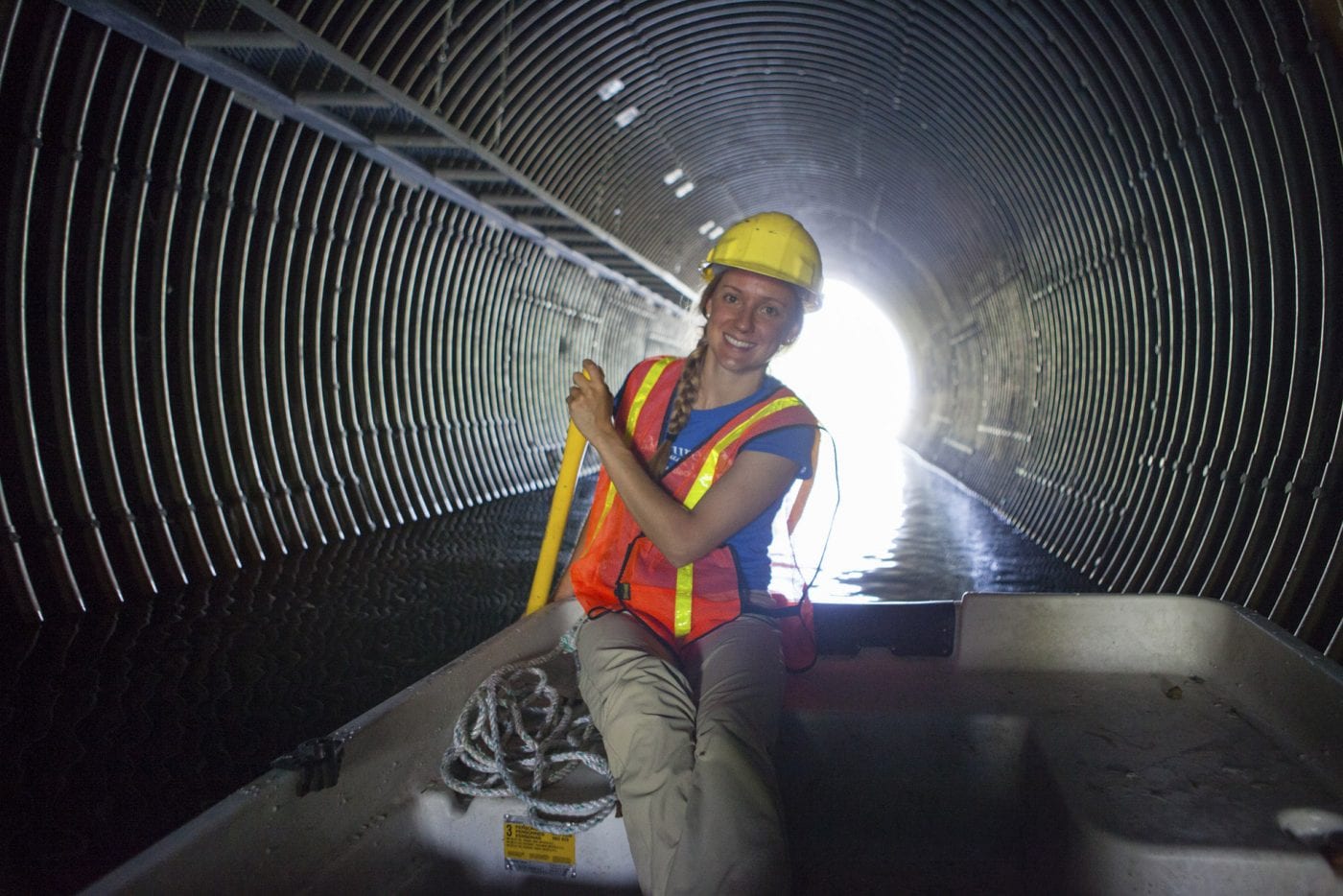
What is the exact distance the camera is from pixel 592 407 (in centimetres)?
281

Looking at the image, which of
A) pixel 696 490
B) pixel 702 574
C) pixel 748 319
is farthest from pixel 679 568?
pixel 748 319

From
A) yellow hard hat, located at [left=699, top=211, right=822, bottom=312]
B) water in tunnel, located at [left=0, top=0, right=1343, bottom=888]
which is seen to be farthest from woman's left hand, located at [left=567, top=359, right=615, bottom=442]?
water in tunnel, located at [left=0, top=0, right=1343, bottom=888]

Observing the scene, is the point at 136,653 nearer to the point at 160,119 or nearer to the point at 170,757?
the point at 170,757

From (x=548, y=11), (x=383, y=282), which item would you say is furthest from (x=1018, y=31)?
(x=383, y=282)

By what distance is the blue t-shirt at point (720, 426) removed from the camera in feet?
9.50

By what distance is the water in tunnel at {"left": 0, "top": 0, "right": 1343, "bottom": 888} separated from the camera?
191 inches

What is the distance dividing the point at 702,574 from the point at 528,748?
709mm

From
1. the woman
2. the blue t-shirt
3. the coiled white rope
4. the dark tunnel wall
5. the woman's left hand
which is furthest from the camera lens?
the dark tunnel wall

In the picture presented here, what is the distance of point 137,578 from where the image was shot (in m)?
5.66

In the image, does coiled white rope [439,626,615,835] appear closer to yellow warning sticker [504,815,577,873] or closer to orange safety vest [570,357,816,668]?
yellow warning sticker [504,815,577,873]

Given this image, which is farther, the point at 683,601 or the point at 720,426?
the point at 720,426

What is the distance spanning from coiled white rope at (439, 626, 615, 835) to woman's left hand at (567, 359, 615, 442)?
2.07 ft

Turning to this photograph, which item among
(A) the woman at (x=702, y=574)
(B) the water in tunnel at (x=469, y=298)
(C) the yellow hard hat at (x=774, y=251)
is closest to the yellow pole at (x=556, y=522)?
(A) the woman at (x=702, y=574)

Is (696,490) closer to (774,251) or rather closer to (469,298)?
(774,251)
